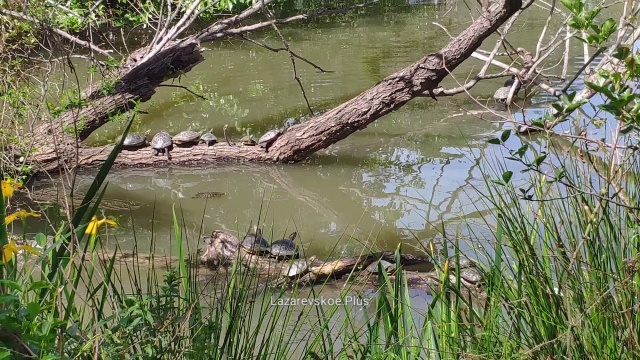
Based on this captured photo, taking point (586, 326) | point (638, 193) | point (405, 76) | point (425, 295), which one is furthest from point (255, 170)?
point (586, 326)

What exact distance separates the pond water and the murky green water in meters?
0.01

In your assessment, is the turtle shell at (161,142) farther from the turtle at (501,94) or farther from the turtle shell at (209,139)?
the turtle at (501,94)

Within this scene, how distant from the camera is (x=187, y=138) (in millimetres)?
6418

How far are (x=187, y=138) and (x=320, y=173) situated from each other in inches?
50.5

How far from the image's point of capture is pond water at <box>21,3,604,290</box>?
487cm

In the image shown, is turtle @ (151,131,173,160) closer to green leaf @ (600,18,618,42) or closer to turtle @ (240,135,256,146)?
turtle @ (240,135,256,146)

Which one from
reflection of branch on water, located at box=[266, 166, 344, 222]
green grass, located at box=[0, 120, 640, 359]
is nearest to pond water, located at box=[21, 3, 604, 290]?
reflection of branch on water, located at box=[266, 166, 344, 222]

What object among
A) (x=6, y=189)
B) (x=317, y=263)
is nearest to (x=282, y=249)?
(x=317, y=263)

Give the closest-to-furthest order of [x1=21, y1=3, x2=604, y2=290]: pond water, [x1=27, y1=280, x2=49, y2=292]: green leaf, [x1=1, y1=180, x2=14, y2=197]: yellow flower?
[x1=27, y1=280, x2=49, y2=292]: green leaf → [x1=1, y1=180, x2=14, y2=197]: yellow flower → [x1=21, y1=3, x2=604, y2=290]: pond water

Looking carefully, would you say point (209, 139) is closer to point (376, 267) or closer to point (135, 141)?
point (135, 141)

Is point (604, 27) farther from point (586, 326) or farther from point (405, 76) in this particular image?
point (405, 76)

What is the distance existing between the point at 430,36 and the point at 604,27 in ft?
32.1

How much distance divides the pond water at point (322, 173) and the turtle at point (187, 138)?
0.33 m

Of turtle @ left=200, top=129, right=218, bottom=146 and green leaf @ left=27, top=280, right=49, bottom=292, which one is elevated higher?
green leaf @ left=27, top=280, right=49, bottom=292
